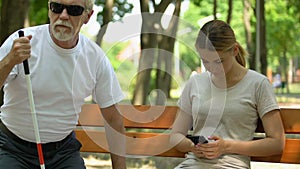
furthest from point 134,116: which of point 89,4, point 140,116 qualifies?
point 89,4

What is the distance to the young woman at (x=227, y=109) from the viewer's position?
3.38 m

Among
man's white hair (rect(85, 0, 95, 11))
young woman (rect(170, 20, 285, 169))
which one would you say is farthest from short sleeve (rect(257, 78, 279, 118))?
man's white hair (rect(85, 0, 95, 11))

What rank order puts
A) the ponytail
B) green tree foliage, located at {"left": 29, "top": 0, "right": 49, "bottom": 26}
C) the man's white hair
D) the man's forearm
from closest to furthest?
the man's forearm < the man's white hair < the ponytail < green tree foliage, located at {"left": 29, "top": 0, "right": 49, "bottom": 26}

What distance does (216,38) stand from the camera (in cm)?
339

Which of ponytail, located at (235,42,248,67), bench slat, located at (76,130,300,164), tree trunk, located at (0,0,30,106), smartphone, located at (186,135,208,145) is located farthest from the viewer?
tree trunk, located at (0,0,30,106)

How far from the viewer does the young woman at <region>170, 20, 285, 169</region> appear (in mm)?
3379

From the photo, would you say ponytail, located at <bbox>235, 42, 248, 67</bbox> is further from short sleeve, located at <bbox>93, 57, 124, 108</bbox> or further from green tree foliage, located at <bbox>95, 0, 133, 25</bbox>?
green tree foliage, located at <bbox>95, 0, 133, 25</bbox>

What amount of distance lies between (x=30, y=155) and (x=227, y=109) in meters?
1.20

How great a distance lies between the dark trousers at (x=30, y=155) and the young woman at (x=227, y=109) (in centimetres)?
72

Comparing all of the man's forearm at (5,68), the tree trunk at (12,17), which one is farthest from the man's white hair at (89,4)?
the tree trunk at (12,17)

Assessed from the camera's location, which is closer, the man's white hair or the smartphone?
the man's white hair

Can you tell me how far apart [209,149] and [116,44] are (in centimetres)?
85

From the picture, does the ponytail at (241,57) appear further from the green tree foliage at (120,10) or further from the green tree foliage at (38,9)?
the green tree foliage at (38,9)

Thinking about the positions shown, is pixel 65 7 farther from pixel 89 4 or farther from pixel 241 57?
pixel 241 57
